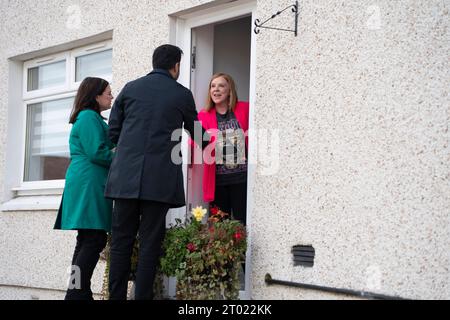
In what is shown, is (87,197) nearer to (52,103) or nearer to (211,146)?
(211,146)

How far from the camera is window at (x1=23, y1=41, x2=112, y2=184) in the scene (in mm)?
7586

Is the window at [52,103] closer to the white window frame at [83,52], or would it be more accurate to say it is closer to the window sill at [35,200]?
the white window frame at [83,52]

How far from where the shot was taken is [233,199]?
19.6 feet

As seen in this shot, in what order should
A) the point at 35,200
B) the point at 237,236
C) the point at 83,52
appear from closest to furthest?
the point at 237,236 < the point at 83,52 < the point at 35,200

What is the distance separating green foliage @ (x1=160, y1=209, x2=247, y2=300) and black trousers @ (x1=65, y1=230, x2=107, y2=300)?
52cm

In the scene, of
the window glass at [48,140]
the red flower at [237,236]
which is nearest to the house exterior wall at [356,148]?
the red flower at [237,236]

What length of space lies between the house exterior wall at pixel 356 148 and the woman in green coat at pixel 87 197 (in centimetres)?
108

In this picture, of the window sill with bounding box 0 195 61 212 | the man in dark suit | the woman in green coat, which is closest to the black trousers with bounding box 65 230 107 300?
the woman in green coat

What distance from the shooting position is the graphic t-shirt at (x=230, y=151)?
5.86 meters

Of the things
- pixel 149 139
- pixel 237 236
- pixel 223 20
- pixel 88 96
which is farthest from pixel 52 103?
pixel 237 236

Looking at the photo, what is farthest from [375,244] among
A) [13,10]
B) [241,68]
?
[13,10]

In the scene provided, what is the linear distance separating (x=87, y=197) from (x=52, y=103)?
303cm

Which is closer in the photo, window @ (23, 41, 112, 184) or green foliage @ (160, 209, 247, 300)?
green foliage @ (160, 209, 247, 300)

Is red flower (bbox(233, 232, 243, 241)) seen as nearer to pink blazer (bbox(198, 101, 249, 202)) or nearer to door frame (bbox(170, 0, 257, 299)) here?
door frame (bbox(170, 0, 257, 299))
